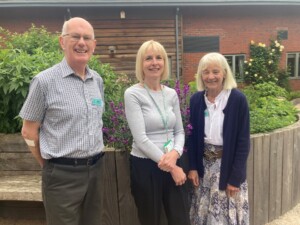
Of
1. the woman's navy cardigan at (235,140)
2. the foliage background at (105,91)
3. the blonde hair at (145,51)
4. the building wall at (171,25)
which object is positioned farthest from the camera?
the building wall at (171,25)

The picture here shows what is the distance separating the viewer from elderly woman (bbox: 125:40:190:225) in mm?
2219

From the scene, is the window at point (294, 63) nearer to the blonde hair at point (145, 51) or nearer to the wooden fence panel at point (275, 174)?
the wooden fence panel at point (275, 174)

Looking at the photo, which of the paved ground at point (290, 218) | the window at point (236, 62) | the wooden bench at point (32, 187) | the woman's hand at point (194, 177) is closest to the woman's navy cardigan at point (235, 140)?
the woman's hand at point (194, 177)

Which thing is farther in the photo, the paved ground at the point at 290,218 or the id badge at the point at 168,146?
the paved ground at the point at 290,218

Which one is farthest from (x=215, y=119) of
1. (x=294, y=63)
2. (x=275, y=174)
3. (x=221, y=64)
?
(x=294, y=63)

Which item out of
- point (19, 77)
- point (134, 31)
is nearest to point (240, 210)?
point (19, 77)

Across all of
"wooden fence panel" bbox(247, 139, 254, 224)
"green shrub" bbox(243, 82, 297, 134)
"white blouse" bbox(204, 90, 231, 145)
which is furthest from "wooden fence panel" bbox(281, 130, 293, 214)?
"white blouse" bbox(204, 90, 231, 145)

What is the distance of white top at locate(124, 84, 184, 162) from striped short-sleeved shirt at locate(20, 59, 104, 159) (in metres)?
0.28

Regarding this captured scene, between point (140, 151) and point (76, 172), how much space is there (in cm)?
50

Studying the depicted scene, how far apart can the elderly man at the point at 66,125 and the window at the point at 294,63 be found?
48.8 ft

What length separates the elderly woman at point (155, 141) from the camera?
2219 millimetres

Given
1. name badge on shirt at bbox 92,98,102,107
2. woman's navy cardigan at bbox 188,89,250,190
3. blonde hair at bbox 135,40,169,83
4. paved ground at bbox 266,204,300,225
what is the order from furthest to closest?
paved ground at bbox 266,204,300,225 < woman's navy cardigan at bbox 188,89,250,190 < blonde hair at bbox 135,40,169,83 < name badge on shirt at bbox 92,98,102,107

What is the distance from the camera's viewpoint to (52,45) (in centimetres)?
501

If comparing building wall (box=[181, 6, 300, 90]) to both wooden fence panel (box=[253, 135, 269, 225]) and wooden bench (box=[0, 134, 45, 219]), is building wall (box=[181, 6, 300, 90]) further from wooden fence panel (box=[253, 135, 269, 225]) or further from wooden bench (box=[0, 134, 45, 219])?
wooden bench (box=[0, 134, 45, 219])
